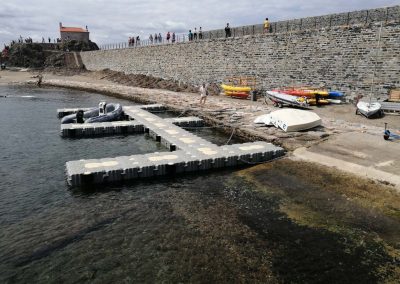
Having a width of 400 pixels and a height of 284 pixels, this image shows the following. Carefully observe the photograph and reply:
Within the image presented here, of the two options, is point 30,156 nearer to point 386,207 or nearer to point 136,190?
point 136,190

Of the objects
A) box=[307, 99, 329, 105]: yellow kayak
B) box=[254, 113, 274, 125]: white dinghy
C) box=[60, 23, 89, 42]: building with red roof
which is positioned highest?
box=[60, 23, 89, 42]: building with red roof

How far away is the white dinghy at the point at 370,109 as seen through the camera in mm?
17625

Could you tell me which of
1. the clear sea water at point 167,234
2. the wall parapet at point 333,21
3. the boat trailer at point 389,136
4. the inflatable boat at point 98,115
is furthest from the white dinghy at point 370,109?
the inflatable boat at point 98,115

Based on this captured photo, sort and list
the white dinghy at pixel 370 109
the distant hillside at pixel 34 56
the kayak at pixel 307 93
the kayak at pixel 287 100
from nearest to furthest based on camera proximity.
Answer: the white dinghy at pixel 370 109, the kayak at pixel 287 100, the kayak at pixel 307 93, the distant hillside at pixel 34 56

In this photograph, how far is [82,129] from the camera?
17828 millimetres

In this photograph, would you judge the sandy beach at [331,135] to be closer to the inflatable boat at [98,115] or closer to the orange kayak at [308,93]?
the orange kayak at [308,93]

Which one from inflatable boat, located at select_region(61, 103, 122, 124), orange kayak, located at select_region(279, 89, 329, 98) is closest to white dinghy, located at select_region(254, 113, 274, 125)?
orange kayak, located at select_region(279, 89, 329, 98)

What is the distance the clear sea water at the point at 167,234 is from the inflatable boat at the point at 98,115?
7.45 meters

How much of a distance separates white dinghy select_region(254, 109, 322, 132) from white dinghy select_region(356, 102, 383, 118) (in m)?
3.36

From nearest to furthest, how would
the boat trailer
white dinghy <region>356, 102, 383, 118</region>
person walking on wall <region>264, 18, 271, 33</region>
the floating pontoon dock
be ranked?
the floating pontoon dock → the boat trailer → white dinghy <region>356, 102, 383, 118</region> → person walking on wall <region>264, 18, 271, 33</region>

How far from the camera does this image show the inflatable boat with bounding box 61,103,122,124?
782 inches

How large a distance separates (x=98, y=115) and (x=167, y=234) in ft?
48.6

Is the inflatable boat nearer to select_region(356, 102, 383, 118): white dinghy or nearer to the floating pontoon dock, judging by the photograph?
the floating pontoon dock

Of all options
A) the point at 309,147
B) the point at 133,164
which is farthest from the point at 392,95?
the point at 133,164
